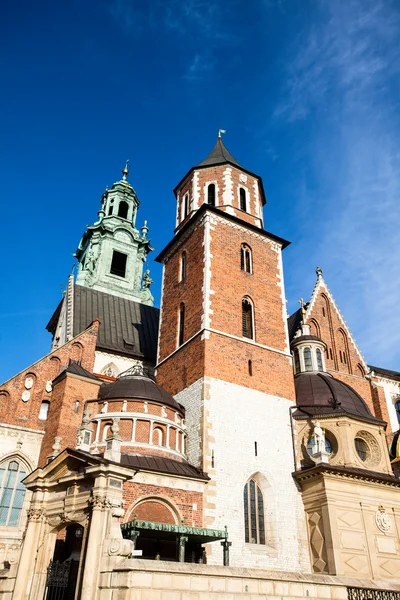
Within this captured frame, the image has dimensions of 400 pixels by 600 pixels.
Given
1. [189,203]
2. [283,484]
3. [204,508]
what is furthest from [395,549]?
[189,203]

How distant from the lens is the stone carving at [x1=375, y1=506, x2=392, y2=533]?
1794 centimetres

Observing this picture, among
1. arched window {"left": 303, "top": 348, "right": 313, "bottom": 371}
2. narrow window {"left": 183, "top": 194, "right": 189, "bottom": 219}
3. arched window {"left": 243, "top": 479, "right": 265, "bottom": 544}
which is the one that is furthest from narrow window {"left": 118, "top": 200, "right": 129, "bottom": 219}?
arched window {"left": 243, "top": 479, "right": 265, "bottom": 544}

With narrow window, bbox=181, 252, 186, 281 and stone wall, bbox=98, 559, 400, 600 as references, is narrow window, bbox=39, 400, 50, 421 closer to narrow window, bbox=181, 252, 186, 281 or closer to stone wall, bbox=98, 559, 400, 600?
narrow window, bbox=181, 252, 186, 281

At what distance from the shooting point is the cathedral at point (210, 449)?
38.6 ft

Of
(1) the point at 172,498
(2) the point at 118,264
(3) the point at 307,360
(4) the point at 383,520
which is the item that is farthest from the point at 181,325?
(2) the point at 118,264

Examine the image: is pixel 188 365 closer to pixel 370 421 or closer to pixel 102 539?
pixel 370 421

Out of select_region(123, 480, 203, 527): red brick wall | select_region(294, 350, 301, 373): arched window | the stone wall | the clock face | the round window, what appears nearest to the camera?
the stone wall

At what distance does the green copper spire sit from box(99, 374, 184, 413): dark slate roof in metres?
23.0

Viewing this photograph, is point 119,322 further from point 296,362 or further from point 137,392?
point 137,392

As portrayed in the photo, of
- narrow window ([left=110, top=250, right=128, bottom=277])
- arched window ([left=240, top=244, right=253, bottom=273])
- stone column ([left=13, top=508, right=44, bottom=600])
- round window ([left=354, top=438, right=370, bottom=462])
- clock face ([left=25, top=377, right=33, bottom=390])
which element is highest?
narrow window ([left=110, top=250, right=128, bottom=277])

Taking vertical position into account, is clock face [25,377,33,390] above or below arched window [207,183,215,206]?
below

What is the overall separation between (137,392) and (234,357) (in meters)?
4.11

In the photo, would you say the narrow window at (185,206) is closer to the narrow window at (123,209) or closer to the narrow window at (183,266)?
the narrow window at (183,266)

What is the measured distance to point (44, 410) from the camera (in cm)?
2028
